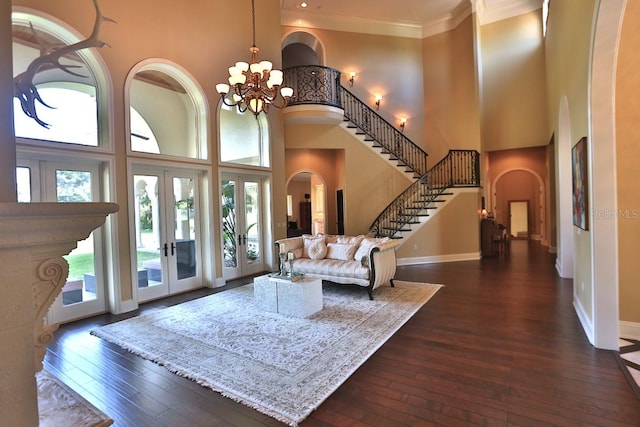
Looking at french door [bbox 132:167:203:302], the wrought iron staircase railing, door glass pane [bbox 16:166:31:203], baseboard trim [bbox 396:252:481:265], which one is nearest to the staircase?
the wrought iron staircase railing

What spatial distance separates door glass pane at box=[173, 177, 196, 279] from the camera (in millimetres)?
6094

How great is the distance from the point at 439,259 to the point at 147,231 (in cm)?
666

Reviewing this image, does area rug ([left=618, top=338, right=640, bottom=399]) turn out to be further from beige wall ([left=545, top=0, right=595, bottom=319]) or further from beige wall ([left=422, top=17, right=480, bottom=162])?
beige wall ([left=422, top=17, right=480, bottom=162])

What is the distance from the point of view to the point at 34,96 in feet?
5.58

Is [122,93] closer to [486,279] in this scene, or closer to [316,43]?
[316,43]

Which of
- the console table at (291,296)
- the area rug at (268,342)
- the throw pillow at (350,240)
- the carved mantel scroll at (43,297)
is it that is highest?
the carved mantel scroll at (43,297)

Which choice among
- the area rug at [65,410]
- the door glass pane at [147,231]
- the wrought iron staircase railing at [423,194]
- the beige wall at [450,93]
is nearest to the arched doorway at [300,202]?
the wrought iron staircase railing at [423,194]

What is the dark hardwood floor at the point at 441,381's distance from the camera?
7.99ft

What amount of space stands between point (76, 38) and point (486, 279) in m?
7.73

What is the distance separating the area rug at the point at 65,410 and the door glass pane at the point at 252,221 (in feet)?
20.2

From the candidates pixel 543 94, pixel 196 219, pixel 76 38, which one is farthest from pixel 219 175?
pixel 543 94

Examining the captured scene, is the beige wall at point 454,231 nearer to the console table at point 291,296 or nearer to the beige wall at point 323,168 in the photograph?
the beige wall at point 323,168

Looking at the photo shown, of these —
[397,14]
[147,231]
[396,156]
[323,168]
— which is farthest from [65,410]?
[397,14]

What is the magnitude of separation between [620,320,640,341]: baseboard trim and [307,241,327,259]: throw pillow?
413 centimetres
